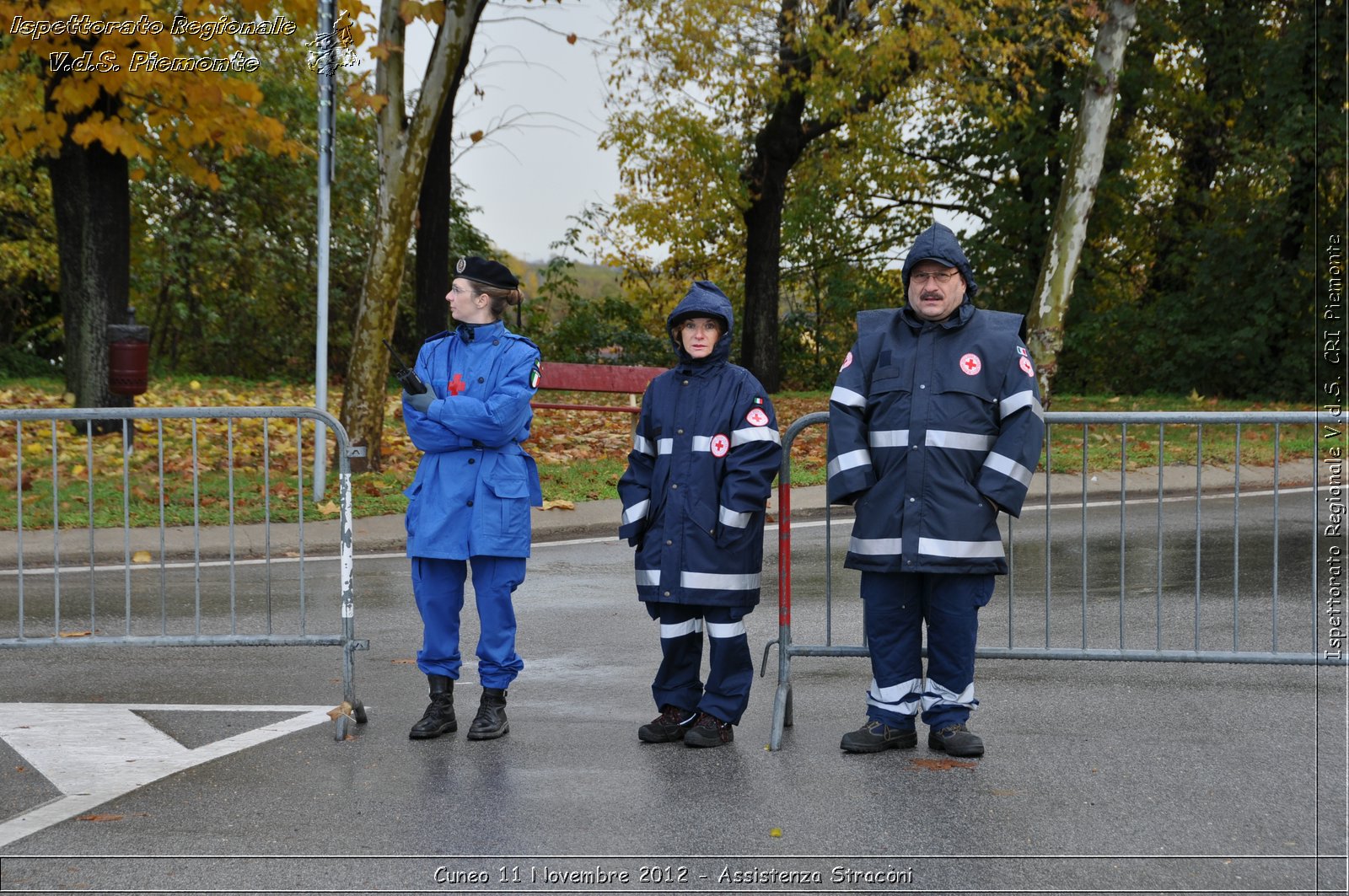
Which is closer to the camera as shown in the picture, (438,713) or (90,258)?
(438,713)

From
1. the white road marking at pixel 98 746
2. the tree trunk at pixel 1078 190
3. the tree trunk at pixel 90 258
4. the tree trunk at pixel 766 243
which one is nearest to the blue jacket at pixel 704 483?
the white road marking at pixel 98 746

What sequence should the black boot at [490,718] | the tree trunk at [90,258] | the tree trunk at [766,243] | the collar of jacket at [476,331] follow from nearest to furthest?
the black boot at [490,718], the collar of jacket at [476,331], the tree trunk at [90,258], the tree trunk at [766,243]

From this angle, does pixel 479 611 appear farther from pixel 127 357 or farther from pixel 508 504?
pixel 127 357

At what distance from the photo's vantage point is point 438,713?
18.5ft

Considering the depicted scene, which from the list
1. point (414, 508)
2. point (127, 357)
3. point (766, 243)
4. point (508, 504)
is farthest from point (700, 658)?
point (766, 243)

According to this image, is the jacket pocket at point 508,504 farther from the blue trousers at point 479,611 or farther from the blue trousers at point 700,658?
the blue trousers at point 700,658

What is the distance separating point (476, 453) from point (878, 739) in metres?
1.93

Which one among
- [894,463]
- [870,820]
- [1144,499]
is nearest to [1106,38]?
[1144,499]

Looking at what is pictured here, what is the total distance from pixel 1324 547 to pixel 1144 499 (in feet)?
9.70

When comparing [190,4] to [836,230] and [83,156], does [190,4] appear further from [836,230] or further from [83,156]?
[836,230]

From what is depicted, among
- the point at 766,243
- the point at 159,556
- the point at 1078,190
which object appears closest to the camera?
the point at 159,556

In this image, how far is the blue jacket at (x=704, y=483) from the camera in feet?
17.6

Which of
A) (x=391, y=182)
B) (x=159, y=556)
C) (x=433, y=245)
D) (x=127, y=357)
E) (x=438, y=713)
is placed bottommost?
(x=438, y=713)

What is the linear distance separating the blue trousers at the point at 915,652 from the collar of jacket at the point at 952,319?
0.95 meters
